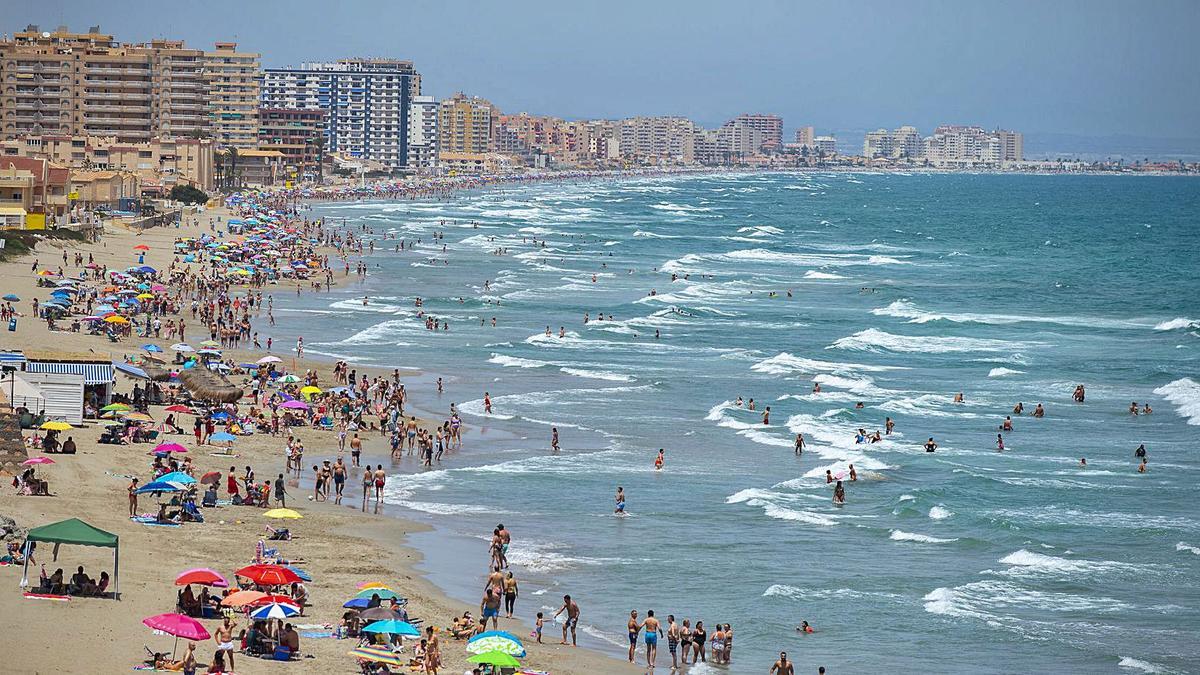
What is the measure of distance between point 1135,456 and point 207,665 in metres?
26.0

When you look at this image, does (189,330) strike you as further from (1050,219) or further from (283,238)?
(1050,219)

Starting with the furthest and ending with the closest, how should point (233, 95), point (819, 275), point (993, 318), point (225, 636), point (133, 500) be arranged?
1. point (233, 95)
2. point (819, 275)
3. point (993, 318)
4. point (133, 500)
5. point (225, 636)

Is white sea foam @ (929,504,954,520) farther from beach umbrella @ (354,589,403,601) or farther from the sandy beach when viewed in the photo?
beach umbrella @ (354,589,403,601)

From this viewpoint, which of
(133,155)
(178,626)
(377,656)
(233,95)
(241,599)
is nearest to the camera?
(178,626)

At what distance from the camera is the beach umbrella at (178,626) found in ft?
65.0

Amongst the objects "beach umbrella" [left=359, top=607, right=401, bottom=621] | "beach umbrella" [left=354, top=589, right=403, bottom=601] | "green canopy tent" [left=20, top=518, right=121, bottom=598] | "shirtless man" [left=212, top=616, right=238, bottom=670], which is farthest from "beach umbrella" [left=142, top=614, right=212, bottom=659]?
"beach umbrella" [left=354, top=589, right=403, bottom=601]

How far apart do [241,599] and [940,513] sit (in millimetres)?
15868

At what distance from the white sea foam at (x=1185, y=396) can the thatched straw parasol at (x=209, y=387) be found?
26.3m

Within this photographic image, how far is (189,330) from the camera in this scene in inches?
2117

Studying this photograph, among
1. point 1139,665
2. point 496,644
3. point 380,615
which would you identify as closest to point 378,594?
point 380,615

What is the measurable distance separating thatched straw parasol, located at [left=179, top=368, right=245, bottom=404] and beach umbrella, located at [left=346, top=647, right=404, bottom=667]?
64.1 feet

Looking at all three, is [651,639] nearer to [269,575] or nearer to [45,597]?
[269,575]

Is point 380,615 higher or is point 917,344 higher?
point 917,344

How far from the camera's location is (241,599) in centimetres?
2197
